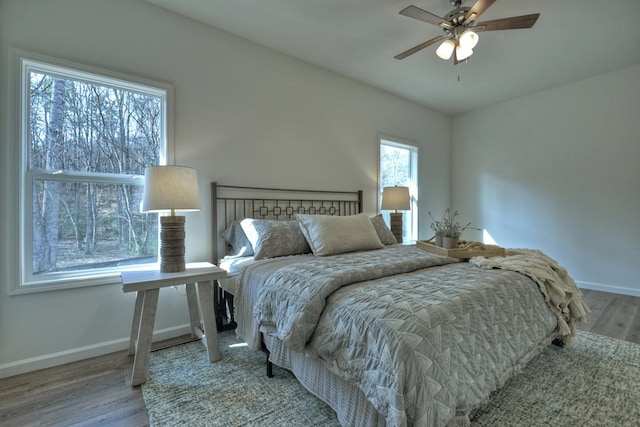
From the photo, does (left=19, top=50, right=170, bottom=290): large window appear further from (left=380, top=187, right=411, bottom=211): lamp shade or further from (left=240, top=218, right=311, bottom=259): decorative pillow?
(left=380, top=187, right=411, bottom=211): lamp shade

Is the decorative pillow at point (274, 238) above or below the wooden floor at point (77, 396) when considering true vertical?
above

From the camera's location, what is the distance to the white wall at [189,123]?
6.40 ft

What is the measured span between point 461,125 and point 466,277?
172 inches

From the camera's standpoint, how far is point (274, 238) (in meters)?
2.46

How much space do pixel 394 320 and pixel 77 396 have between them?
6.25ft

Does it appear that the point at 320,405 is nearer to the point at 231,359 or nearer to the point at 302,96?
the point at 231,359

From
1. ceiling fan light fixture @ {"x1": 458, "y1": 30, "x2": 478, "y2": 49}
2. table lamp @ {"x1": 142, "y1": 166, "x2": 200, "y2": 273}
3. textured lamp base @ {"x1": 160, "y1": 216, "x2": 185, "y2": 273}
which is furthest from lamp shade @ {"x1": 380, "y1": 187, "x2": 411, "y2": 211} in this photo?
textured lamp base @ {"x1": 160, "y1": 216, "x2": 185, "y2": 273}

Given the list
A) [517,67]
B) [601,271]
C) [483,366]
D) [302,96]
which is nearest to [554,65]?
[517,67]

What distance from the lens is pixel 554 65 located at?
347 centimetres

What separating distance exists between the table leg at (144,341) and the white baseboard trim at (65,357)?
22.9 inches

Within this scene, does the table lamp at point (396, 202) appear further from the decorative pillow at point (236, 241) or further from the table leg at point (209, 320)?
the table leg at point (209, 320)

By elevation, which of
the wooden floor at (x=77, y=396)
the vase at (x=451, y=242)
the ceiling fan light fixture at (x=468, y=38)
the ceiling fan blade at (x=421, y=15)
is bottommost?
the wooden floor at (x=77, y=396)

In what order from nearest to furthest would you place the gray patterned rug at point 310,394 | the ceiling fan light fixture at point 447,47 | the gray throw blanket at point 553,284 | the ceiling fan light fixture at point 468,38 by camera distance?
the gray patterned rug at point 310,394 → the gray throw blanket at point 553,284 → the ceiling fan light fixture at point 468,38 → the ceiling fan light fixture at point 447,47

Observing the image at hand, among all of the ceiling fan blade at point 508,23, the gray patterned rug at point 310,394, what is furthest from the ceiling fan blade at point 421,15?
the gray patterned rug at point 310,394
